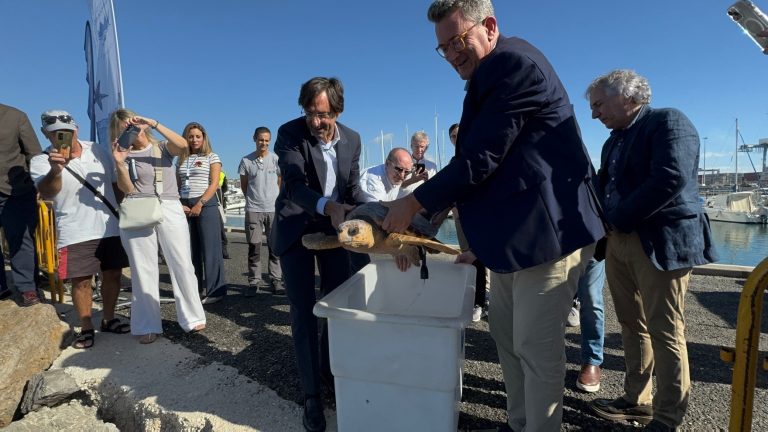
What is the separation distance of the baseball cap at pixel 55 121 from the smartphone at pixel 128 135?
0.34 m

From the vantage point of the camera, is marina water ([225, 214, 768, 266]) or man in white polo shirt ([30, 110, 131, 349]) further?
marina water ([225, 214, 768, 266])

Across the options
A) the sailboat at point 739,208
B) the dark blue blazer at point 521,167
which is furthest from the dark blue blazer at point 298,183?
the sailboat at point 739,208

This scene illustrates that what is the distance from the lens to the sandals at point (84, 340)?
3180 millimetres

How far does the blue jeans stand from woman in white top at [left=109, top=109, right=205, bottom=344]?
120 inches

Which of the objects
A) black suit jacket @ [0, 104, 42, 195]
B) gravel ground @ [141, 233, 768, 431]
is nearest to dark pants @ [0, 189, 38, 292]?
black suit jacket @ [0, 104, 42, 195]

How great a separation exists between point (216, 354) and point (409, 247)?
2096mm

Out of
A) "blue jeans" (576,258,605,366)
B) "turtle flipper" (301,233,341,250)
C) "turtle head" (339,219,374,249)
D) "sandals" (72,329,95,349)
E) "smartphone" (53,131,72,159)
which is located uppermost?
"smartphone" (53,131,72,159)

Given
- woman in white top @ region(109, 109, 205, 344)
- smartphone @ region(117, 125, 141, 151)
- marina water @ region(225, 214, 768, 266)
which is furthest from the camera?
marina water @ region(225, 214, 768, 266)

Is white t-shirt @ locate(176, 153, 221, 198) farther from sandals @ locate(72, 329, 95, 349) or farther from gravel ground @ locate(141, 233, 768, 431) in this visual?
sandals @ locate(72, 329, 95, 349)

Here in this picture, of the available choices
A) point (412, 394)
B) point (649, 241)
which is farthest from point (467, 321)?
point (649, 241)

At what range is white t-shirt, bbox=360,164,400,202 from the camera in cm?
355

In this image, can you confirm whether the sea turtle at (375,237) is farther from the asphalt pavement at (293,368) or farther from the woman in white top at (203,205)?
the woman in white top at (203,205)

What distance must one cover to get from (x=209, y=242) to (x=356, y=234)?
125 inches

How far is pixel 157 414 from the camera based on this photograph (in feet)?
7.70
